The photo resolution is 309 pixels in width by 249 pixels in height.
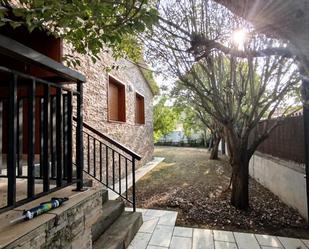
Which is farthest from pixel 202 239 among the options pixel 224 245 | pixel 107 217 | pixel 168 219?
pixel 107 217

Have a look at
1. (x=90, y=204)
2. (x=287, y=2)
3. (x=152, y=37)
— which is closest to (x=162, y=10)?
(x=152, y=37)

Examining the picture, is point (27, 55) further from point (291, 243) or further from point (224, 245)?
point (291, 243)

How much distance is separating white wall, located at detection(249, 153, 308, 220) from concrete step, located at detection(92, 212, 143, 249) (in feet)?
8.88

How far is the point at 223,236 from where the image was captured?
3162mm

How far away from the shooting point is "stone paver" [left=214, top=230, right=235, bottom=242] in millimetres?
3076

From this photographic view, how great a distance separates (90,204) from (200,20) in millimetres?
3415

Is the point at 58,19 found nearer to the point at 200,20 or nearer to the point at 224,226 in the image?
the point at 200,20

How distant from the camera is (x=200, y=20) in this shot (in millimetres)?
3900

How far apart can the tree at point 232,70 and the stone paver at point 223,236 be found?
47.5 inches

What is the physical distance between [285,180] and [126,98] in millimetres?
5082

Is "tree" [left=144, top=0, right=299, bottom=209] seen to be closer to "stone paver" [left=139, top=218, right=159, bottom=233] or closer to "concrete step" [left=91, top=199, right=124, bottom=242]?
"stone paver" [left=139, top=218, right=159, bottom=233]

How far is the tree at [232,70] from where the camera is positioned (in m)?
3.87

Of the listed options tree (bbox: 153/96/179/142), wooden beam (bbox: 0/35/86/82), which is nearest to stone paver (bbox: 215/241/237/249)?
wooden beam (bbox: 0/35/86/82)

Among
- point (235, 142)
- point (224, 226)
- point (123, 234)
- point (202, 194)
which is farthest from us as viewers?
point (202, 194)
